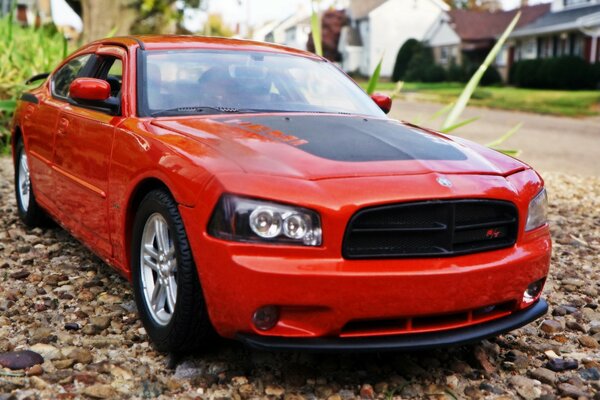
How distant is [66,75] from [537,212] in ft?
11.4

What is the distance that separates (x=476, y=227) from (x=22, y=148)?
4.08 meters

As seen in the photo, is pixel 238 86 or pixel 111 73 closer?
pixel 238 86

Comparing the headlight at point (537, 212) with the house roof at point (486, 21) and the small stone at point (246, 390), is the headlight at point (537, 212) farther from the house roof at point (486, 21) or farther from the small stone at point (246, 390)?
the house roof at point (486, 21)

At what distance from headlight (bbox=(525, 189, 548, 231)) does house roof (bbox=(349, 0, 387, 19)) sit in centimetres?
6191

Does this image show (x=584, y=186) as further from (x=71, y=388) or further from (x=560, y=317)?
(x=71, y=388)

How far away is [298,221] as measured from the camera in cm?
289

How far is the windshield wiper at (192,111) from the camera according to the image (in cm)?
394

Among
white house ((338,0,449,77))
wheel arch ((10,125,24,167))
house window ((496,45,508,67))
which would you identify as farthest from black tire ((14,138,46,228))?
white house ((338,0,449,77))

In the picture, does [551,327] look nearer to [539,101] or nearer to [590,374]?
[590,374]

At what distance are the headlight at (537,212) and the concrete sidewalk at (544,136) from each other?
14.0 ft

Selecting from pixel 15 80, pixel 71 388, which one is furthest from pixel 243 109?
pixel 15 80

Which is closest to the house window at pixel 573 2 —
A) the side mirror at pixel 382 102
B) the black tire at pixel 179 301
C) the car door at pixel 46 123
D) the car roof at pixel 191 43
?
the side mirror at pixel 382 102

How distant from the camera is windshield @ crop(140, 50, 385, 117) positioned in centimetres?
410

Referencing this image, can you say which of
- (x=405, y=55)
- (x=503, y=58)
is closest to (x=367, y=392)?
(x=503, y=58)
